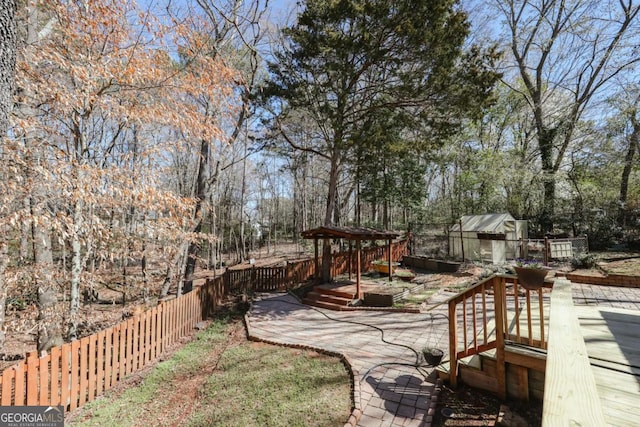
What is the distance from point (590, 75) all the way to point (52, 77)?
71.2 feet

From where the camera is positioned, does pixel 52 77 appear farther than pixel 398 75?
No

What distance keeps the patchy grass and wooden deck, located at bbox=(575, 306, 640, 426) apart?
2.41 m

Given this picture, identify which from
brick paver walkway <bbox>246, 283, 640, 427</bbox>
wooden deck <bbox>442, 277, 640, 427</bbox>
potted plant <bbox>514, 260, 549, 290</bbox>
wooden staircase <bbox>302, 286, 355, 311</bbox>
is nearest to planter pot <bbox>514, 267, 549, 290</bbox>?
potted plant <bbox>514, 260, 549, 290</bbox>

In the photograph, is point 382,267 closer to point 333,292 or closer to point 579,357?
point 333,292

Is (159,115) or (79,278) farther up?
(159,115)

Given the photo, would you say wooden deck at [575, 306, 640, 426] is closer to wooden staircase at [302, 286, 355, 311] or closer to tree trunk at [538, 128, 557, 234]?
wooden staircase at [302, 286, 355, 311]

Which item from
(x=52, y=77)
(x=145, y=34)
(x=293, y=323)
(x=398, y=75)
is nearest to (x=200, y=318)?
(x=293, y=323)

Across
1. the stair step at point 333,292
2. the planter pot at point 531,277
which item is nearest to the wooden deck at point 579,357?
the planter pot at point 531,277

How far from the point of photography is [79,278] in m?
4.71

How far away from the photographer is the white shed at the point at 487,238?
12172 mm

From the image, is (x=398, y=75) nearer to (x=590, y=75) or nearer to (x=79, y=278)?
(x=79, y=278)

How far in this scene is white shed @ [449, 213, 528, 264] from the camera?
12.2m

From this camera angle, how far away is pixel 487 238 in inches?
476

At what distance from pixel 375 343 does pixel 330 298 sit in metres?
3.14
